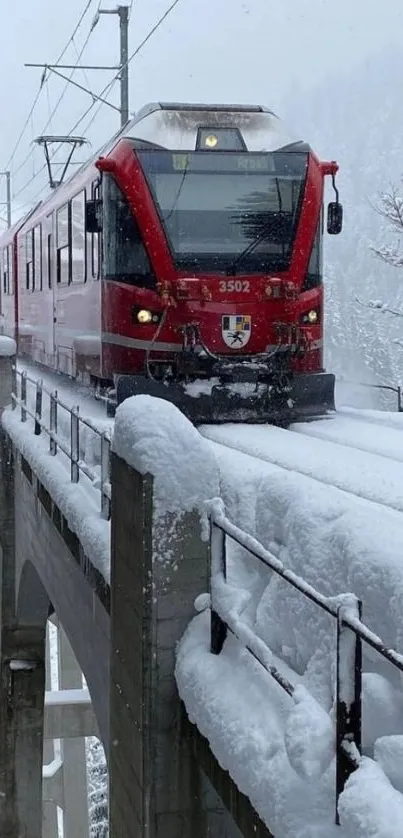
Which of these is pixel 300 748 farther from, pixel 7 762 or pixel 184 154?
pixel 7 762

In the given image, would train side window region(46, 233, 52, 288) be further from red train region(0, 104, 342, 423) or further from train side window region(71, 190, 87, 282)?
red train region(0, 104, 342, 423)

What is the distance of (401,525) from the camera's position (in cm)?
413

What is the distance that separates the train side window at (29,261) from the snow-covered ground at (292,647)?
13613mm

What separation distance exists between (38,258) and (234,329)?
24.8 ft

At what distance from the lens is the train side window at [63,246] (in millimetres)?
14289

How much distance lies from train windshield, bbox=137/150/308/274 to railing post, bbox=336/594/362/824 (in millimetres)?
8506

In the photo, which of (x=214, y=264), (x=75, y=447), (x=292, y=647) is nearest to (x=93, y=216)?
(x=214, y=264)

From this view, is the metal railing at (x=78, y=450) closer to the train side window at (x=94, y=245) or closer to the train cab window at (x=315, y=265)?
the train side window at (x=94, y=245)

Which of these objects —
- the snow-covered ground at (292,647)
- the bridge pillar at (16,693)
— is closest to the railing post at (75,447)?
the snow-covered ground at (292,647)

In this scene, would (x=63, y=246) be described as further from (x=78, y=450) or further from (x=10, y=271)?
(x=10, y=271)

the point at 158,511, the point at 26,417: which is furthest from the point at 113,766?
the point at 26,417

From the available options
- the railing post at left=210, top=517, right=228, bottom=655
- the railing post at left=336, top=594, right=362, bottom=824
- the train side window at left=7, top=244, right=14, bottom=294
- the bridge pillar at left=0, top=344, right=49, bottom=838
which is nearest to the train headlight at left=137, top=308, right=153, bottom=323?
the bridge pillar at left=0, top=344, right=49, bottom=838

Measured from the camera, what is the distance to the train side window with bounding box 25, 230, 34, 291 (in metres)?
18.7

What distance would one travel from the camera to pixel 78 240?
1352 centimetres
